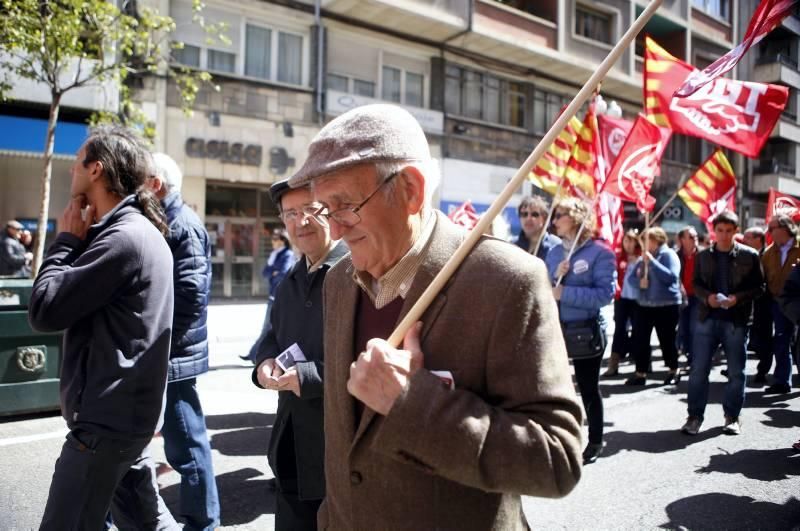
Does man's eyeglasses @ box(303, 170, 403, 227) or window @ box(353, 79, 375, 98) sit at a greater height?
window @ box(353, 79, 375, 98)

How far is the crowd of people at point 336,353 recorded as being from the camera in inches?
51.4

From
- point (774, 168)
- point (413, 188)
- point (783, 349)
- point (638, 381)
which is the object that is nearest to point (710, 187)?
point (783, 349)

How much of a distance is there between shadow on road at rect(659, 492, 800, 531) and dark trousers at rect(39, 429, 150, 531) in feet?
10.2

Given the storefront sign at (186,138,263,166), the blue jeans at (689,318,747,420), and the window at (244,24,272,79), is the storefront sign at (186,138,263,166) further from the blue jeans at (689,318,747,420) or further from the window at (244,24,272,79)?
the blue jeans at (689,318,747,420)

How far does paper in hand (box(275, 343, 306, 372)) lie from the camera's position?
253 centimetres

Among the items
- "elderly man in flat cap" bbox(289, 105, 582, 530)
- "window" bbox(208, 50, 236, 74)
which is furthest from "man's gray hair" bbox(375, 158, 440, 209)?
"window" bbox(208, 50, 236, 74)

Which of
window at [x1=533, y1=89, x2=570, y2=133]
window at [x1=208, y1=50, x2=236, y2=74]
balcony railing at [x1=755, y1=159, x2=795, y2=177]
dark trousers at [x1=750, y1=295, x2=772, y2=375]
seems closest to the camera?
dark trousers at [x1=750, y1=295, x2=772, y2=375]

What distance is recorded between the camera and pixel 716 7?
1113 inches

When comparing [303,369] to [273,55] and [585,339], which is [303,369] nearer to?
[585,339]

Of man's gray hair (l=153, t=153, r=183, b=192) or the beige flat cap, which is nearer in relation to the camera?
the beige flat cap

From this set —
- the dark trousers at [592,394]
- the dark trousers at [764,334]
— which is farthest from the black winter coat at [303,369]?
the dark trousers at [764,334]

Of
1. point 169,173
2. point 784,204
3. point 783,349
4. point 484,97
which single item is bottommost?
point 783,349

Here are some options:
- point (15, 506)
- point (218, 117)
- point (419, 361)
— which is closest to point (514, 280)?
point (419, 361)

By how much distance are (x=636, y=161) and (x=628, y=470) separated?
3.69 metres
